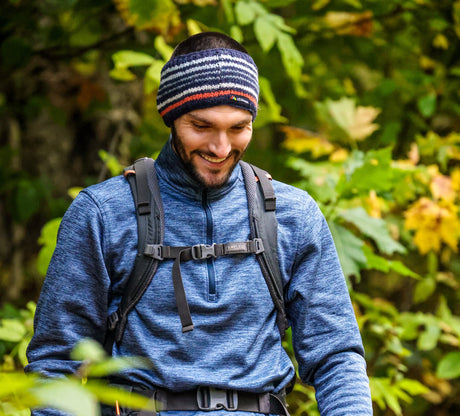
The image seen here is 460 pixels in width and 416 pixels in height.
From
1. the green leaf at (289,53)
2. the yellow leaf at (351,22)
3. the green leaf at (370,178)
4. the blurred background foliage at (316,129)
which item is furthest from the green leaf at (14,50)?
the green leaf at (370,178)

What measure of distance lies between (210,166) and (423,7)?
259 centimetres

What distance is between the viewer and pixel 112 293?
1669mm

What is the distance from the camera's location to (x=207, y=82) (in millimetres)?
1645

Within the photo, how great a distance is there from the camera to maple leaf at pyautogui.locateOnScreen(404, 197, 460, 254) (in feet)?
10.0

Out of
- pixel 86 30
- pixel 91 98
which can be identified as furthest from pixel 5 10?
pixel 91 98

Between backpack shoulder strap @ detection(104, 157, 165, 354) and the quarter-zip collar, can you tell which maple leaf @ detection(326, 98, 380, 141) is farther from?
backpack shoulder strap @ detection(104, 157, 165, 354)

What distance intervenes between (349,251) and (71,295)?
3.77ft

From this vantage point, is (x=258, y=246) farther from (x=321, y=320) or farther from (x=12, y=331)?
(x=12, y=331)

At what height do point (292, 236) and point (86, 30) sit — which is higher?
point (86, 30)

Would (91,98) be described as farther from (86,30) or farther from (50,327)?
(50,327)

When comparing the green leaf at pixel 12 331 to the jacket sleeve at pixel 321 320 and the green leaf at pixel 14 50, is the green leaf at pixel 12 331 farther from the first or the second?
the green leaf at pixel 14 50

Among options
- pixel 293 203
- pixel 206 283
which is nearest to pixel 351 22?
pixel 293 203

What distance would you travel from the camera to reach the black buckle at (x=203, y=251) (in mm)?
1647

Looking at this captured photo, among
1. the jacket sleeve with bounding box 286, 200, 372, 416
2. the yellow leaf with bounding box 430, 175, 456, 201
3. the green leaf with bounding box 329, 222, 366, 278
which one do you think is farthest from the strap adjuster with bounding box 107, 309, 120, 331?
the yellow leaf with bounding box 430, 175, 456, 201
